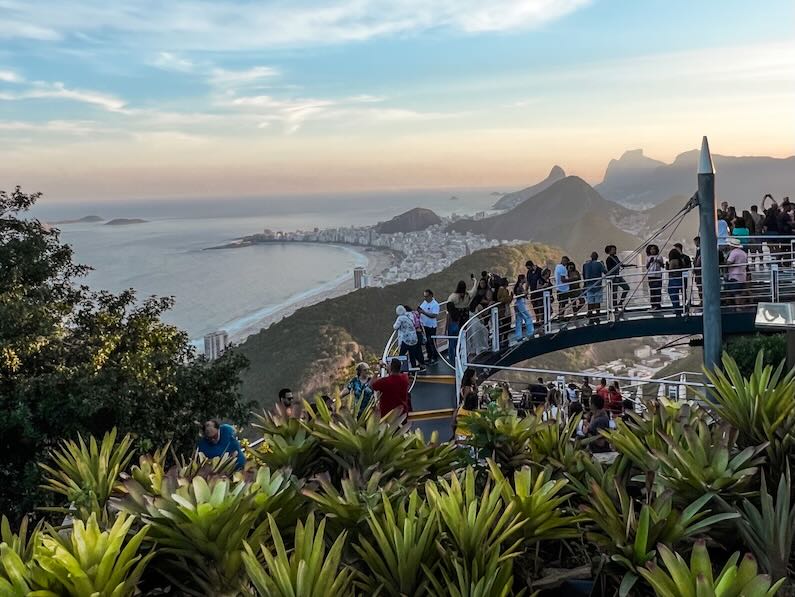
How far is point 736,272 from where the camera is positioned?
16141 mm

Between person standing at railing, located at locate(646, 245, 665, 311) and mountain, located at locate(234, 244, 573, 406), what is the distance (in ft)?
209

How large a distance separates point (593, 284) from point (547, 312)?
1222 mm

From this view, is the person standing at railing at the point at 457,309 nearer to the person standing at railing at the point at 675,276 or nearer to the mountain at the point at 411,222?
the person standing at railing at the point at 675,276

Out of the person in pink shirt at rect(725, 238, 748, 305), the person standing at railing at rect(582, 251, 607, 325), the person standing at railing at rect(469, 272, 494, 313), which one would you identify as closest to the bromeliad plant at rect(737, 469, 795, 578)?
the person in pink shirt at rect(725, 238, 748, 305)

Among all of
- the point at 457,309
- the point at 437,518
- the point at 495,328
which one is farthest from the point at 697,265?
the point at 437,518

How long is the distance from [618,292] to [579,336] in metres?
1.54

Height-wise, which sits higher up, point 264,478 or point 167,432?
point 264,478

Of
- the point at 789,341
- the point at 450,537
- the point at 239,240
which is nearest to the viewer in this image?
the point at 450,537

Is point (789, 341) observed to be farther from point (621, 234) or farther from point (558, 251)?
point (621, 234)

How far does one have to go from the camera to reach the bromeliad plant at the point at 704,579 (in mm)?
2955

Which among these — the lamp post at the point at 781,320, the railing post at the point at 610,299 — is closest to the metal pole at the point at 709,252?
the lamp post at the point at 781,320

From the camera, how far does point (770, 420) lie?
4.80 metres

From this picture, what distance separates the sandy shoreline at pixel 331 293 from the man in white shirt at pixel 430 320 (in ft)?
258

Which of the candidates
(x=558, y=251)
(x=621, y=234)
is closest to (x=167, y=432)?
(x=558, y=251)
